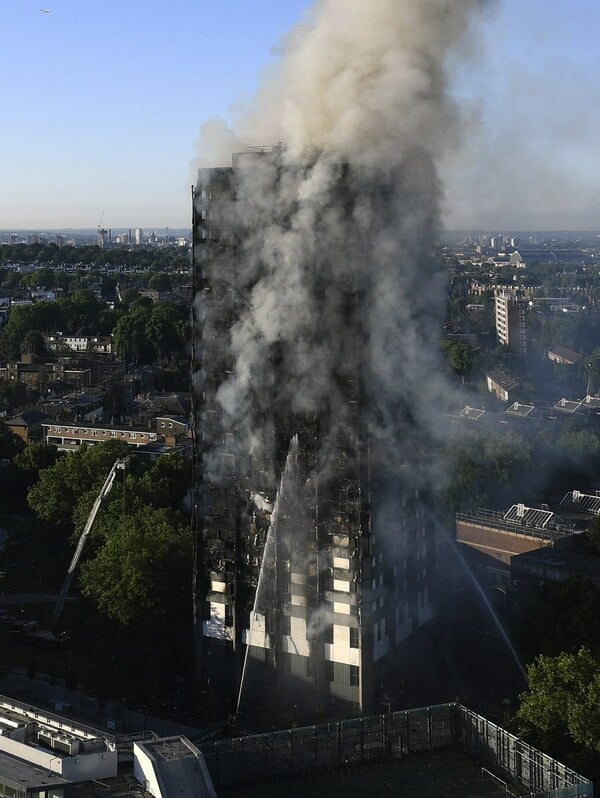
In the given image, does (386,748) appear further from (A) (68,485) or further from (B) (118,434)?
(B) (118,434)

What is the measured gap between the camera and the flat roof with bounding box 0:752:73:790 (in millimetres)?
11102

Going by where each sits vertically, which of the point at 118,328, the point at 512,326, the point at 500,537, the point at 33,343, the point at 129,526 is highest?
the point at 118,328

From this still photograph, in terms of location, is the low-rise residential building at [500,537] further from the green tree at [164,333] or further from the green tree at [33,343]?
the green tree at [33,343]

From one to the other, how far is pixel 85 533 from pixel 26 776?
13.6 meters

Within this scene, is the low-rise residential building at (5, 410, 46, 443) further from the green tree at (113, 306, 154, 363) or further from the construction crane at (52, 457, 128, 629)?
the green tree at (113, 306, 154, 363)

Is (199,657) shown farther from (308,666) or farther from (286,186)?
(286,186)

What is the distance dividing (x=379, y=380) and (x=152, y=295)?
2685 inches

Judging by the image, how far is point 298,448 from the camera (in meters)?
18.4

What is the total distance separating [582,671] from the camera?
50.3 ft

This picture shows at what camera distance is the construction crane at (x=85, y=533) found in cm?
2314

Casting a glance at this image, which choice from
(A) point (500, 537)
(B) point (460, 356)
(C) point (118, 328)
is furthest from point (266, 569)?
(C) point (118, 328)

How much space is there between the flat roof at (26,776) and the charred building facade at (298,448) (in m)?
7.11

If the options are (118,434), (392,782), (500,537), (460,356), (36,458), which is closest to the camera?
(392,782)

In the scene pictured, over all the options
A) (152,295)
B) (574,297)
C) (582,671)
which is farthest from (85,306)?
(582,671)
